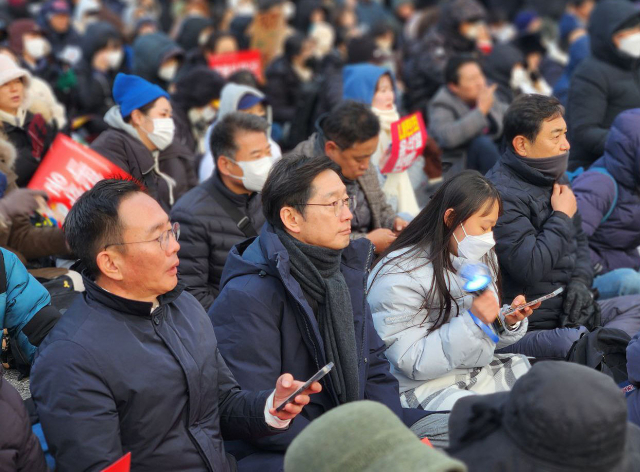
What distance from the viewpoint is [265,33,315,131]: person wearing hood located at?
32.1ft

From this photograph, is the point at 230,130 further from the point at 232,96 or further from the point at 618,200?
the point at 618,200

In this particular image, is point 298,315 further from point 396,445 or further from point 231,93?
point 231,93

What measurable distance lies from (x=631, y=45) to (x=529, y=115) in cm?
229

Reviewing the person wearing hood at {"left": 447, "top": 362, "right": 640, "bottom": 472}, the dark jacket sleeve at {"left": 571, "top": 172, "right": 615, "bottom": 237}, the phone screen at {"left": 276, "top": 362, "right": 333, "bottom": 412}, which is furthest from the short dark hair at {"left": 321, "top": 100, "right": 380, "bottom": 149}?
the person wearing hood at {"left": 447, "top": 362, "right": 640, "bottom": 472}

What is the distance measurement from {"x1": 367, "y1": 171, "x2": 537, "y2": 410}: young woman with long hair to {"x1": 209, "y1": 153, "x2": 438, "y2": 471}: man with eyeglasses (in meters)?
0.20

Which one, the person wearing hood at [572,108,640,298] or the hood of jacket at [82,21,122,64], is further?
the hood of jacket at [82,21,122,64]

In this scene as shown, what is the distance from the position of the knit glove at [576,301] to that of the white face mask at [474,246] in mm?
1058

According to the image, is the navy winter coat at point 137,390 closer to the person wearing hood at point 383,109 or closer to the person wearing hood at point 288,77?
the person wearing hood at point 383,109

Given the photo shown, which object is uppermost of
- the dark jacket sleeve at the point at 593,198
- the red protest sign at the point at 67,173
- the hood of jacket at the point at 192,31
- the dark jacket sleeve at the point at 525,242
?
the red protest sign at the point at 67,173

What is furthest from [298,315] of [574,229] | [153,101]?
[153,101]

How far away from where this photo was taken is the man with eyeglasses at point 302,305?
11.3ft

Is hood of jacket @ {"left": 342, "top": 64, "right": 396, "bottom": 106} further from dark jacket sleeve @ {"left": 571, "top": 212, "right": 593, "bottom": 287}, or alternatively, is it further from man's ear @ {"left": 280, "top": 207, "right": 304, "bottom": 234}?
man's ear @ {"left": 280, "top": 207, "right": 304, "bottom": 234}

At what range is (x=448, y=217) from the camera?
13.6 ft

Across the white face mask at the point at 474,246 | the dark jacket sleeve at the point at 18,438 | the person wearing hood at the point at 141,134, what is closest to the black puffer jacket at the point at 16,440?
the dark jacket sleeve at the point at 18,438
